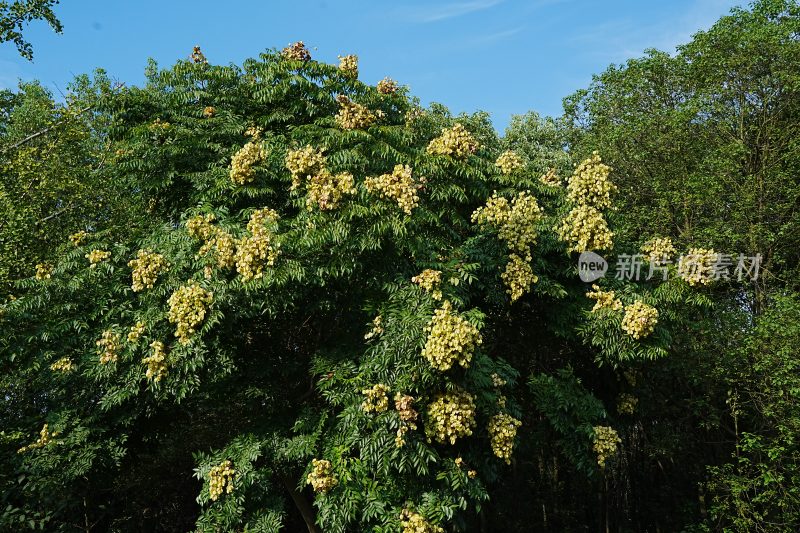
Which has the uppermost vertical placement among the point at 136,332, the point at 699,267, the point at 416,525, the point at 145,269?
the point at 699,267

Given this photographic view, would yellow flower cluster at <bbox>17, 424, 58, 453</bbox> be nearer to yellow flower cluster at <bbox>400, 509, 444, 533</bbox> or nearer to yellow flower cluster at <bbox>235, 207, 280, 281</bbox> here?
yellow flower cluster at <bbox>235, 207, 280, 281</bbox>

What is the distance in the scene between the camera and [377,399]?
604 cm

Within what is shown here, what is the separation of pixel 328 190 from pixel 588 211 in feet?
10.2

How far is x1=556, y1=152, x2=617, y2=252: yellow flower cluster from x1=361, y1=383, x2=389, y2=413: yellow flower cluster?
3087mm

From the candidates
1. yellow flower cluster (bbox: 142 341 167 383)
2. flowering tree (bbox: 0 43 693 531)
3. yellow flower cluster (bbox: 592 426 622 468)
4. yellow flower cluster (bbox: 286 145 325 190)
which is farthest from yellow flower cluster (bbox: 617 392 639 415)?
yellow flower cluster (bbox: 142 341 167 383)

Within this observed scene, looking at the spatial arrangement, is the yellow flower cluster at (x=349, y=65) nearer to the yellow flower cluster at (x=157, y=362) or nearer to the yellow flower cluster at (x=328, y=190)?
the yellow flower cluster at (x=328, y=190)

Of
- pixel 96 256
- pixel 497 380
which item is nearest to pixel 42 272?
pixel 96 256

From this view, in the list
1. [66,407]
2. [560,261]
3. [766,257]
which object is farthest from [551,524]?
[66,407]

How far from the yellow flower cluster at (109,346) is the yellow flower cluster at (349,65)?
15.9 feet

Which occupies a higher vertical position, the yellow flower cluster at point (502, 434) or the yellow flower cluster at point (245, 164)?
the yellow flower cluster at point (245, 164)

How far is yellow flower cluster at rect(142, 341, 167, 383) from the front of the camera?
6.34m

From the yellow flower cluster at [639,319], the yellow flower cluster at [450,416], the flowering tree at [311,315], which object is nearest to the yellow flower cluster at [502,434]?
the flowering tree at [311,315]

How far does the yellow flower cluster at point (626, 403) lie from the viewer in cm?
922

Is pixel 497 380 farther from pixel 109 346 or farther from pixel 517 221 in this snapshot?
pixel 109 346
